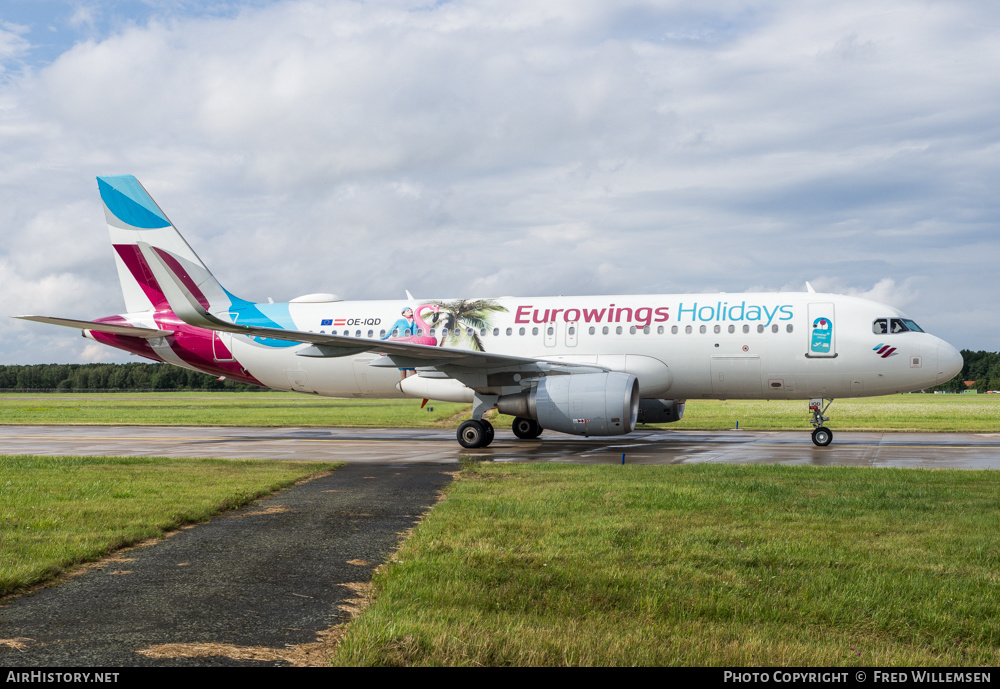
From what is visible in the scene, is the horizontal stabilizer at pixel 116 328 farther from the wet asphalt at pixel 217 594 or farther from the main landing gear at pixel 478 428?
the wet asphalt at pixel 217 594

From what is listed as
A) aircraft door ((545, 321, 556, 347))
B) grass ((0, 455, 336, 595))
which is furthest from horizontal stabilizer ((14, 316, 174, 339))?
aircraft door ((545, 321, 556, 347))

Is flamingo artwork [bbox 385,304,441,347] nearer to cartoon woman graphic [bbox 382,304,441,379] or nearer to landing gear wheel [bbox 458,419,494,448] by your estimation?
cartoon woman graphic [bbox 382,304,441,379]

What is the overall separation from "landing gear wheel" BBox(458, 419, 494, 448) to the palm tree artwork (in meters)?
2.71

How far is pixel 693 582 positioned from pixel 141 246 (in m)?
21.7

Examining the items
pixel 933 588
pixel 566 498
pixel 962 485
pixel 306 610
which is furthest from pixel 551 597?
pixel 962 485

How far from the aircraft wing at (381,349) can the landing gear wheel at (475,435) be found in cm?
148

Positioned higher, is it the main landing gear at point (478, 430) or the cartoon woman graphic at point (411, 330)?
the cartoon woman graphic at point (411, 330)

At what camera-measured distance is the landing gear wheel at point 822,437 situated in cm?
1906

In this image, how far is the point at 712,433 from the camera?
81.9ft

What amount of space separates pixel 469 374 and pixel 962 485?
11.2m

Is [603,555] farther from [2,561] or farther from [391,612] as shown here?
[2,561]

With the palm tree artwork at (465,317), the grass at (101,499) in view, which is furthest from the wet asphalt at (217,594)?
the palm tree artwork at (465,317)

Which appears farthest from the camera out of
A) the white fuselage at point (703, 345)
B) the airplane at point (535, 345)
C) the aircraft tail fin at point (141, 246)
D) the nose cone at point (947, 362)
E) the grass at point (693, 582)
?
the aircraft tail fin at point (141, 246)

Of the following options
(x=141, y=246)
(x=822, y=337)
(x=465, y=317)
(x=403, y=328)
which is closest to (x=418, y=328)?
(x=403, y=328)
